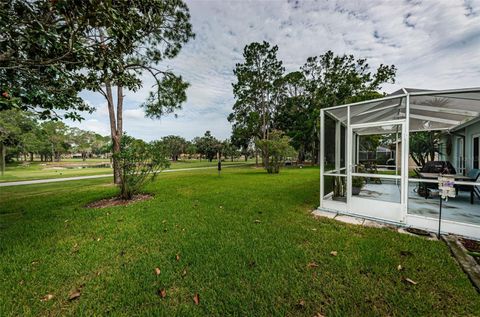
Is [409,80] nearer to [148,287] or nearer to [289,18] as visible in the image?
[289,18]

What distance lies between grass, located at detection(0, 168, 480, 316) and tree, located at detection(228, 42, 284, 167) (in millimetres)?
20393

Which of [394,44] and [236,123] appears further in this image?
[236,123]

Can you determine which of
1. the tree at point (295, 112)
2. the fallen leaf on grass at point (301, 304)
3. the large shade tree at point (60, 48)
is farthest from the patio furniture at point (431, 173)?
the tree at point (295, 112)

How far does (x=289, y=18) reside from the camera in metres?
8.73

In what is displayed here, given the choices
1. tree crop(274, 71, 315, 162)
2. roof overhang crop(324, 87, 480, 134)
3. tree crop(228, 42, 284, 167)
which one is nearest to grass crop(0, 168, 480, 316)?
roof overhang crop(324, 87, 480, 134)

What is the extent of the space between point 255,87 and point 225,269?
23.9 meters

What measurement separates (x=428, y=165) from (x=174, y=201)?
30.9 feet

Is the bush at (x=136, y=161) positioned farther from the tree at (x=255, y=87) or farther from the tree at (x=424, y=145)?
the tree at (x=255, y=87)

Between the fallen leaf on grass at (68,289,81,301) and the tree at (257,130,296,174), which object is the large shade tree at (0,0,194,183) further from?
the tree at (257,130,296,174)

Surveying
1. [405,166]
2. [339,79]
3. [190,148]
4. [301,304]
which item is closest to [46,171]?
[301,304]

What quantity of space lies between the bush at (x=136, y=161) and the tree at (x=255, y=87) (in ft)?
59.6

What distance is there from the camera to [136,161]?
228 inches

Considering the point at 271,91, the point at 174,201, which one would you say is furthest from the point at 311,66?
the point at 174,201

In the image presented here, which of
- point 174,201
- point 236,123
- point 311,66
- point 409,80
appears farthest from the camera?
point 236,123
